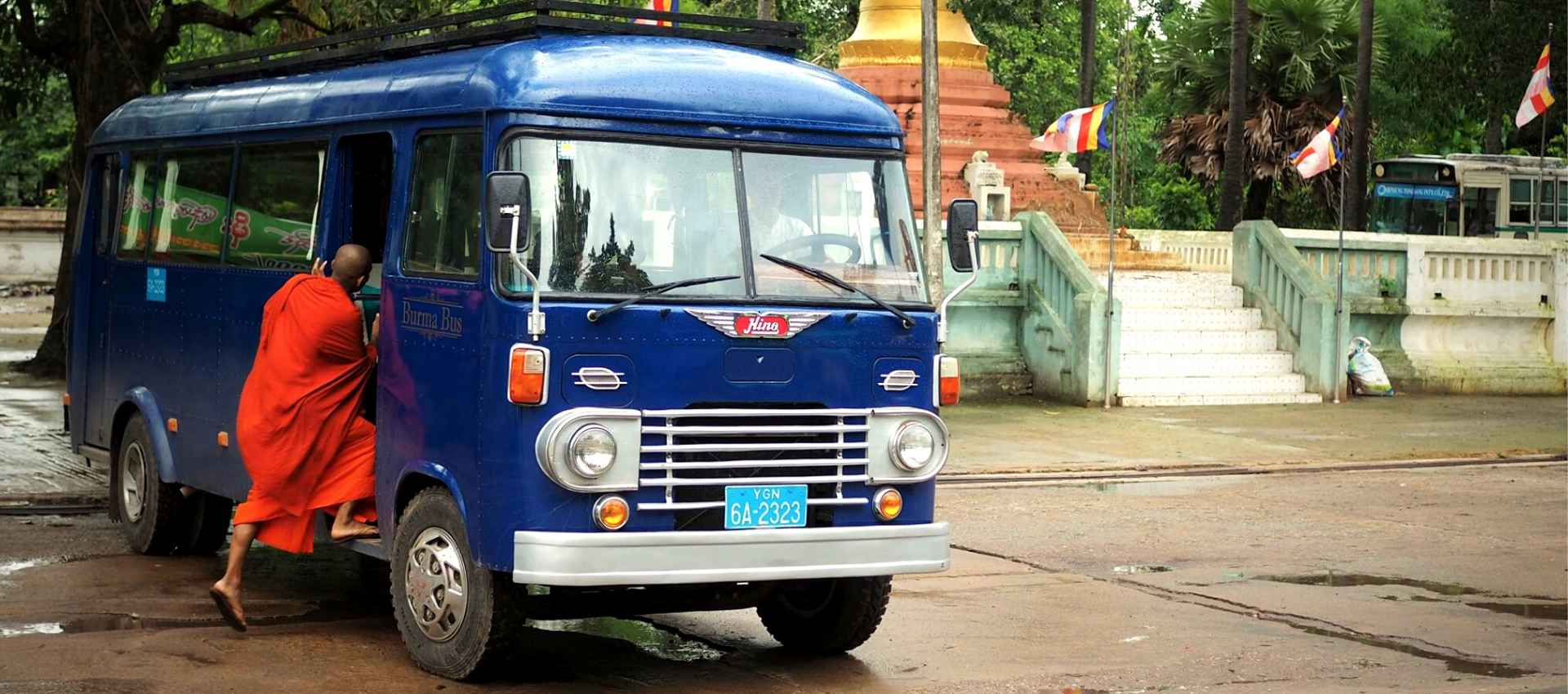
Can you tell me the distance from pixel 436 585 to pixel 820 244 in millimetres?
2050

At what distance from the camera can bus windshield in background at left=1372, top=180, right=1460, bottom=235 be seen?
38.0m

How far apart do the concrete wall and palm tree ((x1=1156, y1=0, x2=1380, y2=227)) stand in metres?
25.4

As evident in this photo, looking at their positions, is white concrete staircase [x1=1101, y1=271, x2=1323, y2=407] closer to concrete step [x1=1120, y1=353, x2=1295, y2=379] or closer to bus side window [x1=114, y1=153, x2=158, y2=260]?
concrete step [x1=1120, y1=353, x2=1295, y2=379]

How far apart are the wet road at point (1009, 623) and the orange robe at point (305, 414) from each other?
1.93 ft

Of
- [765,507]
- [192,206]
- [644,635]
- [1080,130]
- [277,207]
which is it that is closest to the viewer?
[765,507]

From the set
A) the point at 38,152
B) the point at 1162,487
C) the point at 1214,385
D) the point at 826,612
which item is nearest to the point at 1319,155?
the point at 1214,385

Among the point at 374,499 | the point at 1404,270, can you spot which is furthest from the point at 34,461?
the point at 1404,270

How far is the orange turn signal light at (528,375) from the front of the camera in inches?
273

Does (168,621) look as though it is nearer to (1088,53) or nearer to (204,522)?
(204,522)

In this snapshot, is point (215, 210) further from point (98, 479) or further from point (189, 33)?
point (189, 33)

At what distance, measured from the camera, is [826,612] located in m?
8.24

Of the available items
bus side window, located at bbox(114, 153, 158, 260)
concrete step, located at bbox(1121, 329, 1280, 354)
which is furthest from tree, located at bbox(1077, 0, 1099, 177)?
bus side window, located at bbox(114, 153, 158, 260)

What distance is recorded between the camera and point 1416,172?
38.6m

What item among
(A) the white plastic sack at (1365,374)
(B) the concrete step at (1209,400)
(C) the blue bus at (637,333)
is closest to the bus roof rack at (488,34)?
(C) the blue bus at (637,333)
